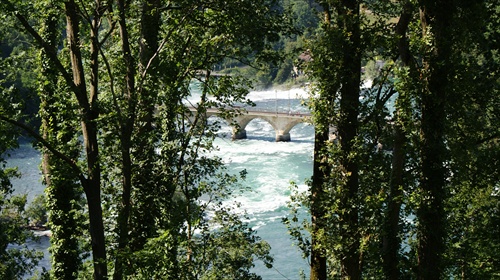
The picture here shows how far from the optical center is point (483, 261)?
9.56 metres

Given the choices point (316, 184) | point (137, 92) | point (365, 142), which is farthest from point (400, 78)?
point (137, 92)

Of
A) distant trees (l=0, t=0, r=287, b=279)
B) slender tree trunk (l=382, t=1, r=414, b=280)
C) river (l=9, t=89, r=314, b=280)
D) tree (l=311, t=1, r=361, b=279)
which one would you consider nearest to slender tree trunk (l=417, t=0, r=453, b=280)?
slender tree trunk (l=382, t=1, r=414, b=280)

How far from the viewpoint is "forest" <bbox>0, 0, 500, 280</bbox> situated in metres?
7.80

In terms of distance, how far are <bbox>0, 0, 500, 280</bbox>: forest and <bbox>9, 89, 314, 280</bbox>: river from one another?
8.42m

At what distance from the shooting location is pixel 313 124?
916 centimetres

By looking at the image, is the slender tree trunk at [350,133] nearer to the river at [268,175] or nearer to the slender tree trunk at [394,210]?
the slender tree trunk at [394,210]

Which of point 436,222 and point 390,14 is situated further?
point 390,14

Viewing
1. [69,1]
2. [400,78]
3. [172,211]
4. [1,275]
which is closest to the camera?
[69,1]

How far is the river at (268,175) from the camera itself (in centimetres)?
2652

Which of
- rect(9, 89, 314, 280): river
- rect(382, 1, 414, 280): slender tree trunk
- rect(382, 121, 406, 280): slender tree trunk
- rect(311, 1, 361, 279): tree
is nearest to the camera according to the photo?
rect(382, 1, 414, 280): slender tree trunk

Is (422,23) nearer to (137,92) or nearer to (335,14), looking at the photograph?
(335,14)

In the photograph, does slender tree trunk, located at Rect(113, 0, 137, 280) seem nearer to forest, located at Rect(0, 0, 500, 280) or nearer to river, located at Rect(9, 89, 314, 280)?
forest, located at Rect(0, 0, 500, 280)

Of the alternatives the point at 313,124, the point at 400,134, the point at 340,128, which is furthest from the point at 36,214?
the point at 400,134

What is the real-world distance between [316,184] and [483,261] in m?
2.81
